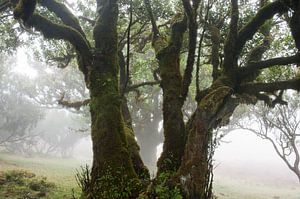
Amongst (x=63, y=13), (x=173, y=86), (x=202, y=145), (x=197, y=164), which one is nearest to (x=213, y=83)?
(x=173, y=86)

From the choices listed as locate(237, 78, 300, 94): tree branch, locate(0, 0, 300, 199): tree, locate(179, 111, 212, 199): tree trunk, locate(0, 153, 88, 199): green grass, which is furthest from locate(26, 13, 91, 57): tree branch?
locate(237, 78, 300, 94): tree branch

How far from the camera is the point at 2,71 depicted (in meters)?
45.2

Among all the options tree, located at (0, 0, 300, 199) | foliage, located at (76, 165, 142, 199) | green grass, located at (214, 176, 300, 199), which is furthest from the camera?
green grass, located at (214, 176, 300, 199)

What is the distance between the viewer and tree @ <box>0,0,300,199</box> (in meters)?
10.9

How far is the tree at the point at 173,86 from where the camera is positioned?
10945 mm

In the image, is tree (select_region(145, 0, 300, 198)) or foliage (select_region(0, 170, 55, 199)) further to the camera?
foliage (select_region(0, 170, 55, 199))

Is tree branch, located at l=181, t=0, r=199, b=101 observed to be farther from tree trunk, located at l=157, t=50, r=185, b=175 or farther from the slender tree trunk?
the slender tree trunk

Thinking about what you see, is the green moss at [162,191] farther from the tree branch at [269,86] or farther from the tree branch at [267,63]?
the tree branch at [267,63]

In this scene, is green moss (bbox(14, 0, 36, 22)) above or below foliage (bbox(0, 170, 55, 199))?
above

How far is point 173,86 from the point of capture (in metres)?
13.5

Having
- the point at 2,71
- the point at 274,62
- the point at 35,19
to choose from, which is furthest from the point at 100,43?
the point at 2,71

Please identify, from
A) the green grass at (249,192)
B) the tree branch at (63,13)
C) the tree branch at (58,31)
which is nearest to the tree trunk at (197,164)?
the tree branch at (58,31)

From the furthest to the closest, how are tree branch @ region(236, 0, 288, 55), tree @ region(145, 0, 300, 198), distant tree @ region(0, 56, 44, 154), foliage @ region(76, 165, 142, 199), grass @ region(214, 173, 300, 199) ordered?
distant tree @ region(0, 56, 44, 154), grass @ region(214, 173, 300, 199), tree branch @ region(236, 0, 288, 55), tree @ region(145, 0, 300, 198), foliage @ region(76, 165, 142, 199)

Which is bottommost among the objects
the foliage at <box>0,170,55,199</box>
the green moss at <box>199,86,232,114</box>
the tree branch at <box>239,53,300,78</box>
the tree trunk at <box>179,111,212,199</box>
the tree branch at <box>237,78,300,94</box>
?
the foliage at <box>0,170,55,199</box>
